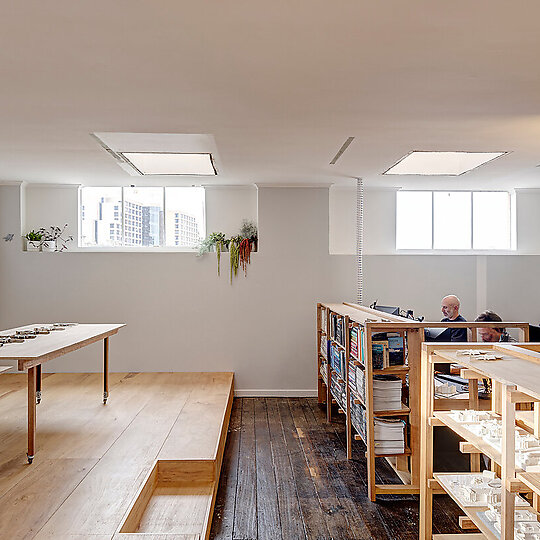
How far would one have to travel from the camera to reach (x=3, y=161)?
576 cm

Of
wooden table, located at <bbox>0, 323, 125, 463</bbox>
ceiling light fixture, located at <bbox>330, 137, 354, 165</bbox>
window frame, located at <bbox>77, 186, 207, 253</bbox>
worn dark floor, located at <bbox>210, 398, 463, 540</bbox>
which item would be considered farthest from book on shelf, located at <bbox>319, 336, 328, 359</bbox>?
wooden table, located at <bbox>0, 323, 125, 463</bbox>

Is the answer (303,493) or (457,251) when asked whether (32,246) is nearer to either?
(303,493)

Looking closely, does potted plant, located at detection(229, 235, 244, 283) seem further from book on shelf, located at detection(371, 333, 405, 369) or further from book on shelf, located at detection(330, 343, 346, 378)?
book on shelf, located at detection(371, 333, 405, 369)

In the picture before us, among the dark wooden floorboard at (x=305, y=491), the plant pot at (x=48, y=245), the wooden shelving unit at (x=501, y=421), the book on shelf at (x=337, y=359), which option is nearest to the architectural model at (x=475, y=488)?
the wooden shelving unit at (x=501, y=421)

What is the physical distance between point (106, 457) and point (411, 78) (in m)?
3.14

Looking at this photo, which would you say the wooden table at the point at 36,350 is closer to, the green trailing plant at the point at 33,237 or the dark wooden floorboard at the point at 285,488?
the dark wooden floorboard at the point at 285,488

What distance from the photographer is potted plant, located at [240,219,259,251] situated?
721 centimetres

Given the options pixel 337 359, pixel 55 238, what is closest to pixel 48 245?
pixel 55 238

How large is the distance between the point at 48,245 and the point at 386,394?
472 cm

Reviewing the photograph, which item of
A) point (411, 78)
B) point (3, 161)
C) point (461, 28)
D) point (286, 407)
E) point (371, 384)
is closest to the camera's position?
point (461, 28)

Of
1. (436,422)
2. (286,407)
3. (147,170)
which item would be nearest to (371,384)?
(436,422)

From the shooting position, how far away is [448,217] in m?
7.61

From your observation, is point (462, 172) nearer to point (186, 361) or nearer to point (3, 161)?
point (186, 361)

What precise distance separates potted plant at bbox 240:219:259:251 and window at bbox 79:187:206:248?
49cm
